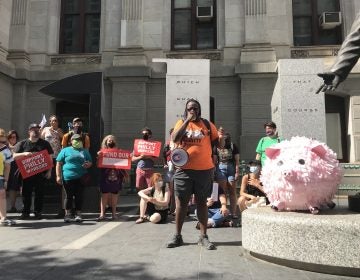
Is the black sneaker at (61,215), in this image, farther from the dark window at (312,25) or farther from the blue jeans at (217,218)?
the dark window at (312,25)

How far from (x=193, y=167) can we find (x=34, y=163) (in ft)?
13.5

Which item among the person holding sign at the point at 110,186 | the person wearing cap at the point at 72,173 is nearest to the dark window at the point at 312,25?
the person holding sign at the point at 110,186

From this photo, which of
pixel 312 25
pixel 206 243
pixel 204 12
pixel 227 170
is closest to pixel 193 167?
pixel 206 243

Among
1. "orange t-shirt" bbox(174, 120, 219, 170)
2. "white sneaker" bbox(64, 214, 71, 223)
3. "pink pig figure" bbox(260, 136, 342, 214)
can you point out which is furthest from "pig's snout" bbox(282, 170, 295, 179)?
"white sneaker" bbox(64, 214, 71, 223)

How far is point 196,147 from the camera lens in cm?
491

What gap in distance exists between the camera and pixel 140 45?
14.8 m

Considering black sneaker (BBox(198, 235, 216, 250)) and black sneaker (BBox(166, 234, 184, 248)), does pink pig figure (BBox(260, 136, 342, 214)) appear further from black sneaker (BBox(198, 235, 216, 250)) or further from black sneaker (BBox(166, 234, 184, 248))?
black sneaker (BBox(166, 234, 184, 248))

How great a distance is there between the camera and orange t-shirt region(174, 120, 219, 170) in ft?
16.0

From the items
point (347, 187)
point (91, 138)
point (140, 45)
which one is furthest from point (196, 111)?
point (140, 45)

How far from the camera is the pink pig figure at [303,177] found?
13.6ft

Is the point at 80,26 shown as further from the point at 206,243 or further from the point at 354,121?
the point at 206,243

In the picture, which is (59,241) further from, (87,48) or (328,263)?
(87,48)

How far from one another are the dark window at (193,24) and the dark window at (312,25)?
11.2 feet

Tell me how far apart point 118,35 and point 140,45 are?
48.1 inches
